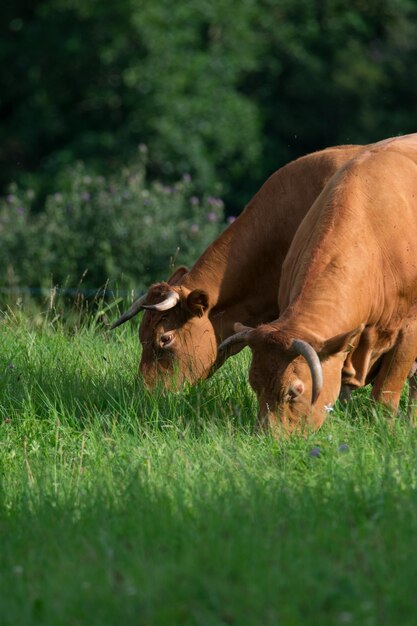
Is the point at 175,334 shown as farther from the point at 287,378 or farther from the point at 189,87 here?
the point at 189,87

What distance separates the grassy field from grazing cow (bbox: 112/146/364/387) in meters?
0.70

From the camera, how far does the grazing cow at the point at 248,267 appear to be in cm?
833

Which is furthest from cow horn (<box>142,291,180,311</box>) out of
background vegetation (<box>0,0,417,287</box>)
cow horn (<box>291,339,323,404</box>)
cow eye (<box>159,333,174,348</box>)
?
background vegetation (<box>0,0,417,287</box>)

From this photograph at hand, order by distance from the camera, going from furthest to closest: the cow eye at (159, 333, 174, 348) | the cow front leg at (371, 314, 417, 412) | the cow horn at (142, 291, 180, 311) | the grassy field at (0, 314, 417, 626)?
the cow eye at (159, 333, 174, 348) → the cow horn at (142, 291, 180, 311) → the cow front leg at (371, 314, 417, 412) → the grassy field at (0, 314, 417, 626)

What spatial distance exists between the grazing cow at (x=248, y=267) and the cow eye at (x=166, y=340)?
7 cm

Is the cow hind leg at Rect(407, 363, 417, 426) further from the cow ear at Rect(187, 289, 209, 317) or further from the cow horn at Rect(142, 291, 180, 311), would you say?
the cow horn at Rect(142, 291, 180, 311)

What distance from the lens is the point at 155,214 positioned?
1391cm

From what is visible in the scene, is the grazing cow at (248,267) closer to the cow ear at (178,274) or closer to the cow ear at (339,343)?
the cow ear at (178,274)

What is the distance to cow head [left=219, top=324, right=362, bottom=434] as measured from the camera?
642 cm

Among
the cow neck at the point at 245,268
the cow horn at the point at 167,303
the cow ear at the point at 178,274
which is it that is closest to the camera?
the cow horn at the point at 167,303

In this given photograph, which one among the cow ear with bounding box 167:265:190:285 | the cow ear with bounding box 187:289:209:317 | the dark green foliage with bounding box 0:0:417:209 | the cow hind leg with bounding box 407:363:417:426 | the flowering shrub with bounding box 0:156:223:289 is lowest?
the dark green foliage with bounding box 0:0:417:209

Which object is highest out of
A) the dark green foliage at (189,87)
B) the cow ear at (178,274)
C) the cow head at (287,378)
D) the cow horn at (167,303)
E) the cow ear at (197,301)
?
the cow head at (287,378)

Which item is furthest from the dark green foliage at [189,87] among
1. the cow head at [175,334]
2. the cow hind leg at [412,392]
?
the cow hind leg at [412,392]

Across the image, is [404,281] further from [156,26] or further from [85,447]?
[156,26]
